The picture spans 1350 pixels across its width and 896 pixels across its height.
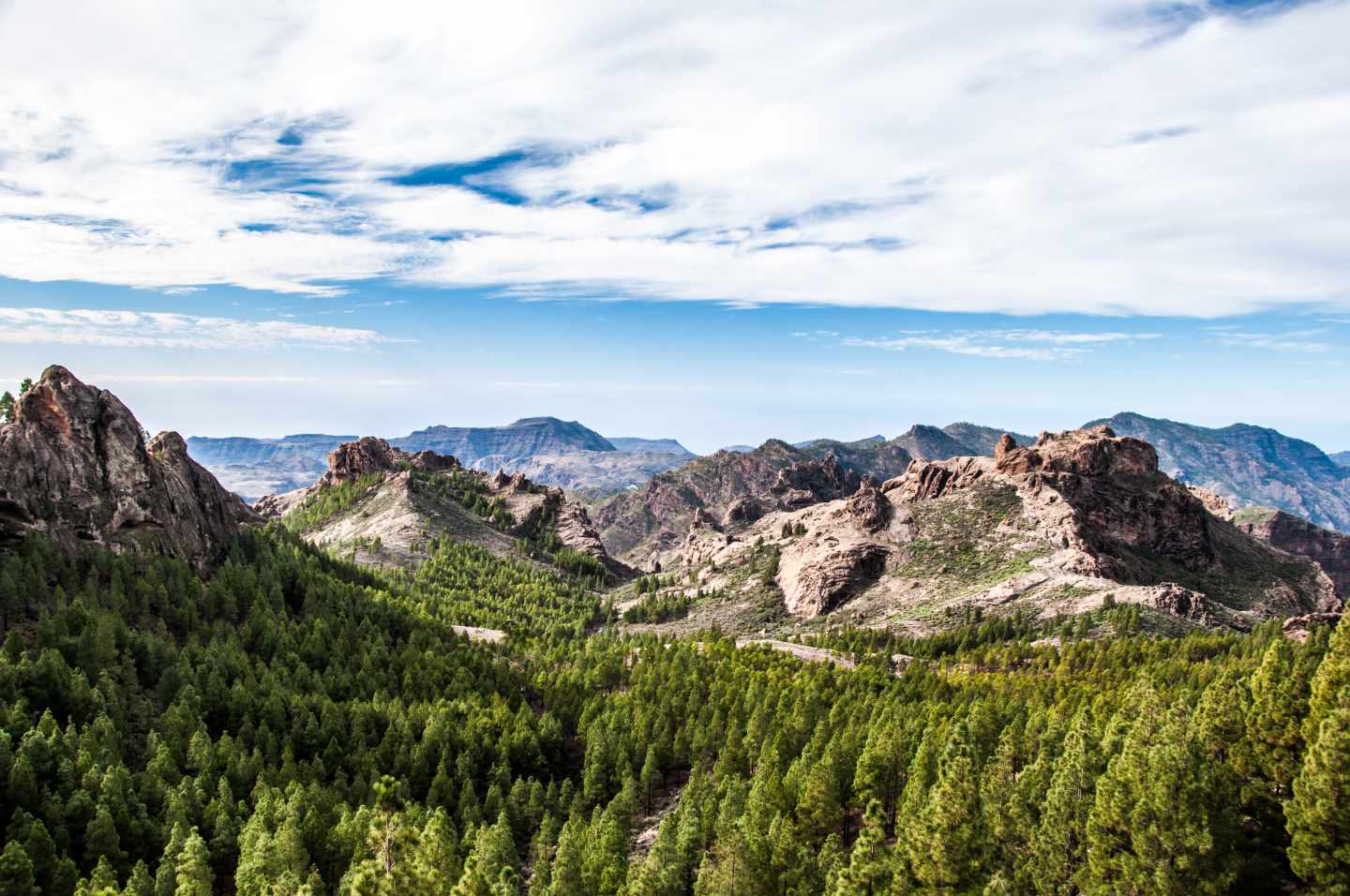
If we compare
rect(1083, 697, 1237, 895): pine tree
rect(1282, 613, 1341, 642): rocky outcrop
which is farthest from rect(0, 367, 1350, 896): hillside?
rect(1282, 613, 1341, 642): rocky outcrop

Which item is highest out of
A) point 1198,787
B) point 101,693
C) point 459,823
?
point 1198,787

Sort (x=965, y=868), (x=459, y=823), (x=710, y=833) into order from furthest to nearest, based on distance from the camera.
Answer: (x=459, y=823)
(x=710, y=833)
(x=965, y=868)

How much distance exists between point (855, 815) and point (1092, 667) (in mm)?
87927

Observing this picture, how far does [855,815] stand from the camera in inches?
3844

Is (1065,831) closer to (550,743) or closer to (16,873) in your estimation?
(550,743)

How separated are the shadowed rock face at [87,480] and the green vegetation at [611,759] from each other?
30.6 feet

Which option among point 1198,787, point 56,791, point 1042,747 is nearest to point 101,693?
point 56,791

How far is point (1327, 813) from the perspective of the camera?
53125 mm

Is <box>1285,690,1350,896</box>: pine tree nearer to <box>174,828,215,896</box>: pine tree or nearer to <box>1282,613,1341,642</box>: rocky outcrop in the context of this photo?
<box>174,828,215,896</box>: pine tree

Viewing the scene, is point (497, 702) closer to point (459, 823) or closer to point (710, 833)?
point (459, 823)

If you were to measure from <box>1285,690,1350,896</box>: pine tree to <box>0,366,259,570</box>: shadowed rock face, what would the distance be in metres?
194

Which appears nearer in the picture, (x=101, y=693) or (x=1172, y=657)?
(x=101, y=693)

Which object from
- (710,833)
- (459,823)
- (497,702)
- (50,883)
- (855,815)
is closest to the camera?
(50,883)

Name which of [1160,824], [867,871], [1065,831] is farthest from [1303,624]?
[867,871]
